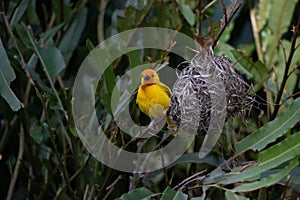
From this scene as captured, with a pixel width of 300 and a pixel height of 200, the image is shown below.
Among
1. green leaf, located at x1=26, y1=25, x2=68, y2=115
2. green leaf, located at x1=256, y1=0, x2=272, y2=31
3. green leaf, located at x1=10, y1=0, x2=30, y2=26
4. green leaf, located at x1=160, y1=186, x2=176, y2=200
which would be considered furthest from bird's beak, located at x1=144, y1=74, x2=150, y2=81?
green leaf, located at x1=256, y1=0, x2=272, y2=31

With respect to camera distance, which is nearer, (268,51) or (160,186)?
(268,51)

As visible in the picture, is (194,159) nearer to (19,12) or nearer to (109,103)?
(109,103)

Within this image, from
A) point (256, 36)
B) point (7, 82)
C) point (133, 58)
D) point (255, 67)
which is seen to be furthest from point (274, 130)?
point (256, 36)

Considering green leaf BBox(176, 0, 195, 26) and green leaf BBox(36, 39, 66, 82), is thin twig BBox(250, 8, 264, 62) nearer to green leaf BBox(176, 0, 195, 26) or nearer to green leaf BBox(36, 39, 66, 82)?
green leaf BBox(176, 0, 195, 26)

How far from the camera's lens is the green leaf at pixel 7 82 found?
A: 1.57 meters

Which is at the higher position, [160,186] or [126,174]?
[126,174]

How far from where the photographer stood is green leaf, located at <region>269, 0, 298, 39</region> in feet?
7.40

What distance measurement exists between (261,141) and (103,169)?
0.75m

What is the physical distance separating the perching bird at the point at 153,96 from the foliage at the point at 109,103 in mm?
121

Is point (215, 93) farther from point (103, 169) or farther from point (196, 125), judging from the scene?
point (103, 169)

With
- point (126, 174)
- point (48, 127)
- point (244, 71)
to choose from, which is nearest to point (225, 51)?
point (244, 71)

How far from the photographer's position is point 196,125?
1.47 meters

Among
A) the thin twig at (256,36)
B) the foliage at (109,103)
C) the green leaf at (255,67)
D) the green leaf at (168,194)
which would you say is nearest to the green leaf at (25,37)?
the foliage at (109,103)

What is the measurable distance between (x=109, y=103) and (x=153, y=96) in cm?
19
